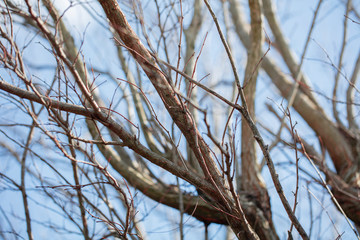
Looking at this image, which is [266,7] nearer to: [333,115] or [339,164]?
[333,115]

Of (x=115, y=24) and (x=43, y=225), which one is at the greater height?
(x=115, y=24)

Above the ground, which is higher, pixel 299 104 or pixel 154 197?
pixel 299 104

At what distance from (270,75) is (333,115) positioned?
97cm

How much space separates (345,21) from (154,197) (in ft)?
8.92

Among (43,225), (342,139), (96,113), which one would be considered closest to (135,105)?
(43,225)

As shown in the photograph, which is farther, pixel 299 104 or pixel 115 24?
pixel 299 104

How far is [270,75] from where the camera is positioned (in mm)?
4738

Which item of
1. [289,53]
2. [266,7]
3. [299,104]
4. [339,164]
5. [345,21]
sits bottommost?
[339,164]

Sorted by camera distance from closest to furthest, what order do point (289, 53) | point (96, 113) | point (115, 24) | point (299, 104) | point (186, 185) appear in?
1. point (96, 113)
2. point (115, 24)
3. point (186, 185)
4. point (299, 104)
5. point (289, 53)

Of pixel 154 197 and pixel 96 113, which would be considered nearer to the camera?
pixel 96 113

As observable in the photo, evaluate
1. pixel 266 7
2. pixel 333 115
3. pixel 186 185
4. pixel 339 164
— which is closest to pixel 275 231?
pixel 186 185

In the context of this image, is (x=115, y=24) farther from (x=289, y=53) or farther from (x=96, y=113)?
(x=289, y=53)

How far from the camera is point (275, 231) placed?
3.15m

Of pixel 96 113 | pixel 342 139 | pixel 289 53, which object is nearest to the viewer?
pixel 96 113
